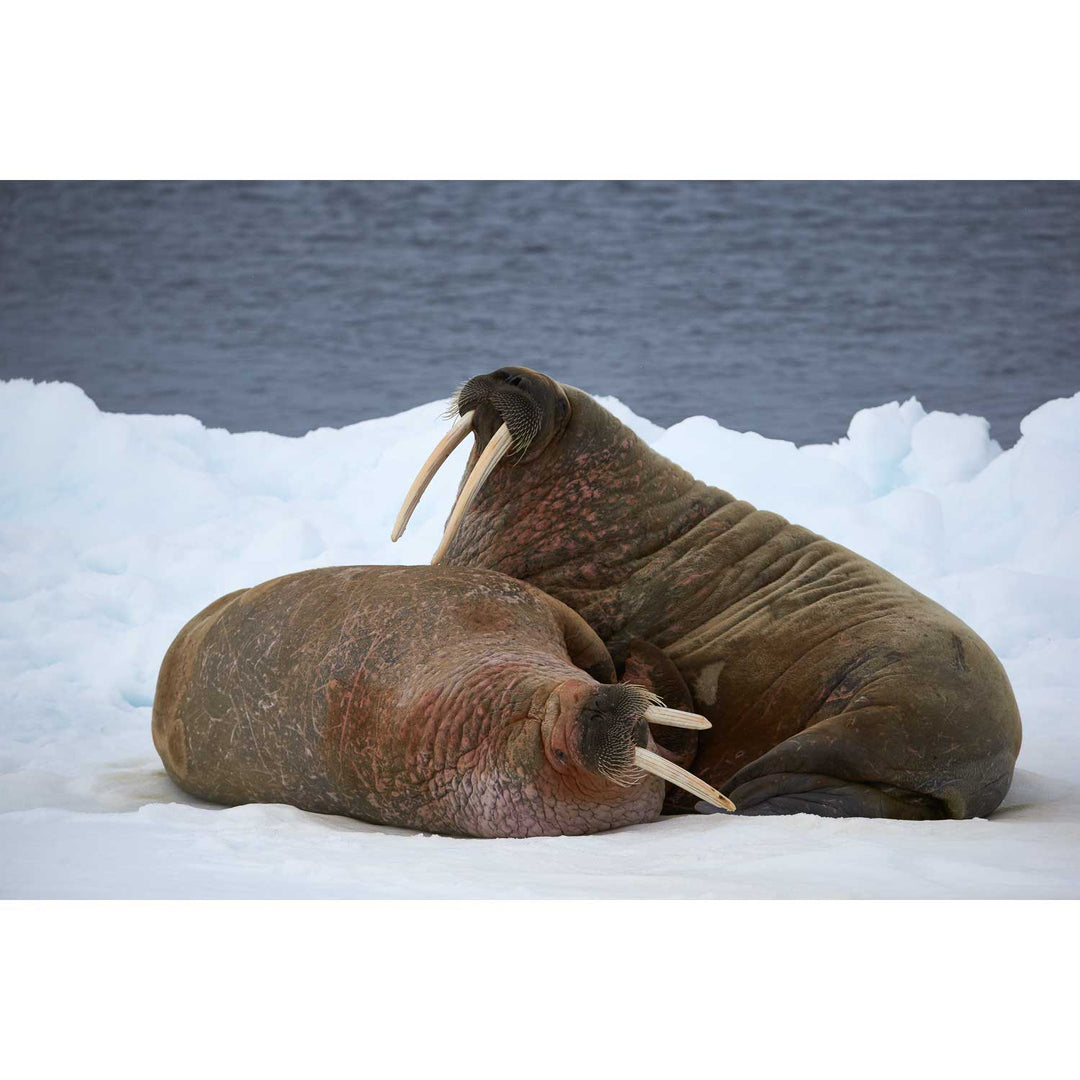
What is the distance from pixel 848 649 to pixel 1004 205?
136 inches

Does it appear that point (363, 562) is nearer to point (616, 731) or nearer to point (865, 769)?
point (865, 769)

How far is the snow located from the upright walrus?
278 millimetres

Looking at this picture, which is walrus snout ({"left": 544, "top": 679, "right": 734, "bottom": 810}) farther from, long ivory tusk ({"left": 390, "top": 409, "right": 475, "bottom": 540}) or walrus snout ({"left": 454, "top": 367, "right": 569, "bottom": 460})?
walrus snout ({"left": 454, "top": 367, "right": 569, "bottom": 460})

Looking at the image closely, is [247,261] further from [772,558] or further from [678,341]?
[772,558]

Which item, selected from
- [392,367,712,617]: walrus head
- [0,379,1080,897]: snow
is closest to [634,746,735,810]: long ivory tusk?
[0,379,1080,897]: snow

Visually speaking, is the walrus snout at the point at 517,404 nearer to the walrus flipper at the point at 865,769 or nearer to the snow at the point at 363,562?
the walrus flipper at the point at 865,769

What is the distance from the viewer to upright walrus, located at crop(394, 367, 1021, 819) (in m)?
4.30

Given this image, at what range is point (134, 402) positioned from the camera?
827 centimetres

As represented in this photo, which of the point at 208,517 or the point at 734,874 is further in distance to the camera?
the point at 208,517

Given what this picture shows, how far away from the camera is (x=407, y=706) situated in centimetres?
393

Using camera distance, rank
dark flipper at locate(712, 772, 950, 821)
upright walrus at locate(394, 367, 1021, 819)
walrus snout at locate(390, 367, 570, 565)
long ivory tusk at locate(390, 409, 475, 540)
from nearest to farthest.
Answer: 1. dark flipper at locate(712, 772, 950, 821)
2. upright walrus at locate(394, 367, 1021, 819)
3. long ivory tusk at locate(390, 409, 475, 540)
4. walrus snout at locate(390, 367, 570, 565)

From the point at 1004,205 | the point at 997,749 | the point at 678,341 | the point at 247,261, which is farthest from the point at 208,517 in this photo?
the point at 997,749

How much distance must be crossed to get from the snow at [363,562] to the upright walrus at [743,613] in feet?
0.91

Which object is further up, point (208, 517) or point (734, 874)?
point (208, 517)
